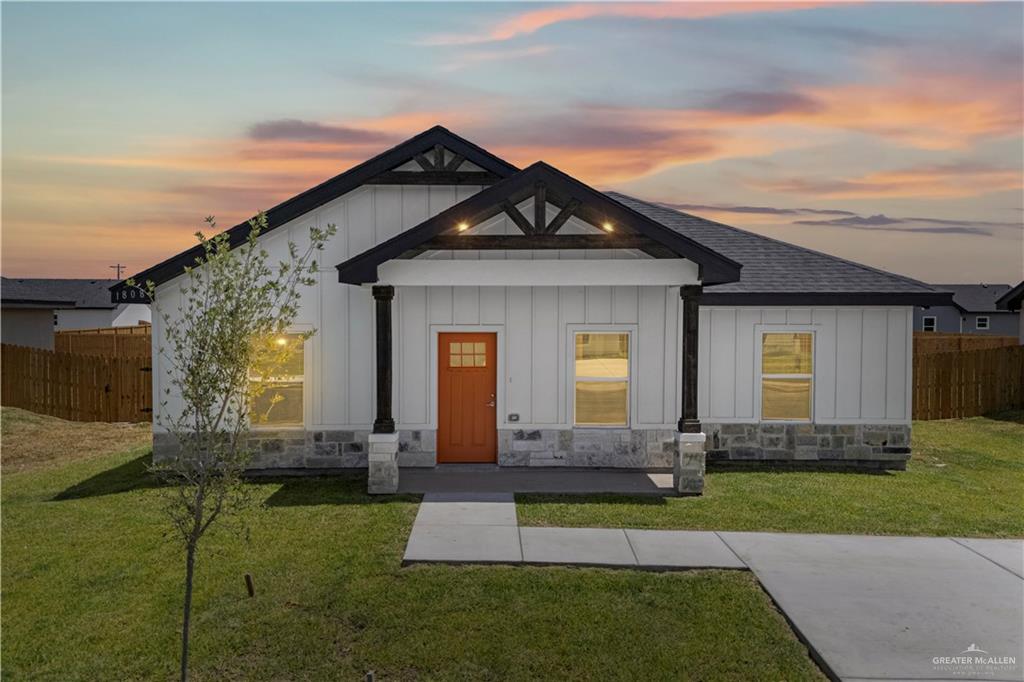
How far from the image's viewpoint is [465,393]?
13.6 m

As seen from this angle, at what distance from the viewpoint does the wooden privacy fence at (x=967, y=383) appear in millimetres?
21359

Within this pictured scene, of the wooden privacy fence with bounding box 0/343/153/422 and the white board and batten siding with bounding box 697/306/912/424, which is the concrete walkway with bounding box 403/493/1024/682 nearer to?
the white board and batten siding with bounding box 697/306/912/424

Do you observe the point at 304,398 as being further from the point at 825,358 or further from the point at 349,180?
the point at 825,358

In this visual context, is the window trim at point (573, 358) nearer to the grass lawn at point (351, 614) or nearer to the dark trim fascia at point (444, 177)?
the dark trim fascia at point (444, 177)

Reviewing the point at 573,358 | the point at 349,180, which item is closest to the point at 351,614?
the point at 573,358

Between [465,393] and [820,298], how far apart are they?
22.2 ft

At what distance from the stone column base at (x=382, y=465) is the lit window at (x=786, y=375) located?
7128 mm

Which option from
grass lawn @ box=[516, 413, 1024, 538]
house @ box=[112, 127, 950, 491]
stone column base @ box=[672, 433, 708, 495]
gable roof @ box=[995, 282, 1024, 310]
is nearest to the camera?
grass lawn @ box=[516, 413, 1024, 538]

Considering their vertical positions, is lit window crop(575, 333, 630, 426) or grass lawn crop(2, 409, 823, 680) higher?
lit window crop(575, 333, 630, 426)

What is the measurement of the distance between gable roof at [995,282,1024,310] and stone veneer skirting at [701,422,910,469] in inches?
563

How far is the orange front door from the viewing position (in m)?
13.5

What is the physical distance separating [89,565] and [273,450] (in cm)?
477

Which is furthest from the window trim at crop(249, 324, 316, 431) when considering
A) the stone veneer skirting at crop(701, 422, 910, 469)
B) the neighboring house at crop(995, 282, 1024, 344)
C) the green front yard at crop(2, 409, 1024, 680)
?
the neighboring house at crop(995, 282, 1024, 344)

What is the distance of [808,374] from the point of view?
565 inches
